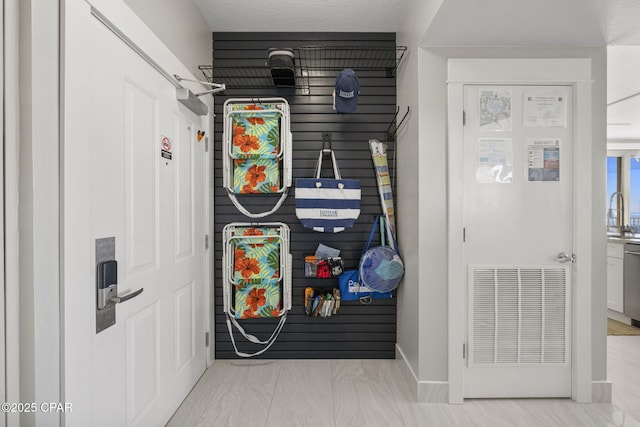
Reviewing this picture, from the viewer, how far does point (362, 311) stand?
9.02ft

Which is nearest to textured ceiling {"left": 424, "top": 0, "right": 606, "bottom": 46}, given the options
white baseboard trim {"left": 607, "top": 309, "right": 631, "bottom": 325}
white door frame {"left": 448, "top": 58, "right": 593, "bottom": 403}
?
white door frame {"left": 448, "top": 58, "right": 593, "bottom": 403}

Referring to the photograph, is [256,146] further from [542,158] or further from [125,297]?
[542,158]

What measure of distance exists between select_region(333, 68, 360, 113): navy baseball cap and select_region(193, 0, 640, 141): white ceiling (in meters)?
0.51

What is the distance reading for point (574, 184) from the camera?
2.14 meters

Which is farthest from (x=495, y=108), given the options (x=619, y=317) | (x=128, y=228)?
(x=619, y=317)

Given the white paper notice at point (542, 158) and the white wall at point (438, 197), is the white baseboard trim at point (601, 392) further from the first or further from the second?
the white paper notice at point (542, 158)

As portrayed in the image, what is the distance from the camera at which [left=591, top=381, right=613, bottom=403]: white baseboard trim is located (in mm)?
2141

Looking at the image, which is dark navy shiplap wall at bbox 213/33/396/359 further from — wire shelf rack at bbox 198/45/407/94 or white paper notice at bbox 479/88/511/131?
white paper notice at bbox 479/88/511/131

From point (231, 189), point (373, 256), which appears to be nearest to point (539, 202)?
point (373, 256)
